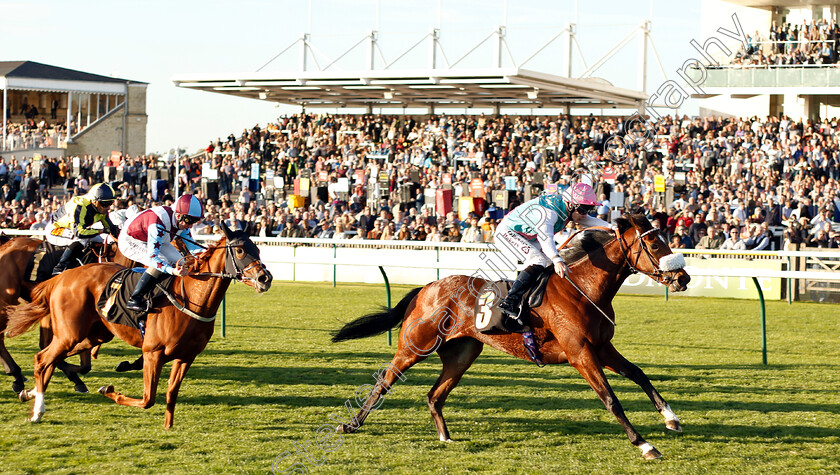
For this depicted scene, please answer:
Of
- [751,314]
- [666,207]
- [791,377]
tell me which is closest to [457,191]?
[666,207]

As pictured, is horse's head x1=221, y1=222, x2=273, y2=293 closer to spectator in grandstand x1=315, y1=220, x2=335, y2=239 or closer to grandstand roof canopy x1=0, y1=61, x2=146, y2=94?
spectator in grandstand x1=315, y1=220, x2=335, y2=239

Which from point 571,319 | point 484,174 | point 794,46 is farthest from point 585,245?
point 794,46

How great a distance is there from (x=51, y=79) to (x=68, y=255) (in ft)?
108

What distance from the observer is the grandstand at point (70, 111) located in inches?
1407

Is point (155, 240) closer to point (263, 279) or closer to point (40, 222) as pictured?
point (263, 279)

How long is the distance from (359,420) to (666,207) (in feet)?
40.0

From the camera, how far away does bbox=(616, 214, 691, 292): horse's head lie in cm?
523

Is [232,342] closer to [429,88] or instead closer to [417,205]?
[417,205]

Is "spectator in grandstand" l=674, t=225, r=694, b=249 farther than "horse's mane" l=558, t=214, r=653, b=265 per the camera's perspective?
Yes

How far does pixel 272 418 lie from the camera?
591 centimetres

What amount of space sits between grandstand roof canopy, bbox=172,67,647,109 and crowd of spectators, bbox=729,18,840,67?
4.34 m

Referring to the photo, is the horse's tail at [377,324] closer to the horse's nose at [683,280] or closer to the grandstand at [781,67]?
the horse's nose at [683,280]

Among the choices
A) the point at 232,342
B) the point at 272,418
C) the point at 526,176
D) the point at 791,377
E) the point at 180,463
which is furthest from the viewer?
the point at 526,176

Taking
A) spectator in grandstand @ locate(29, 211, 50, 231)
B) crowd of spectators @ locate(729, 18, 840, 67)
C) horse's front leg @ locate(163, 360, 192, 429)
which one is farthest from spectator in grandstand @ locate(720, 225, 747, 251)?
crowd of spectators @ locate(729, 18, 840, 67)
